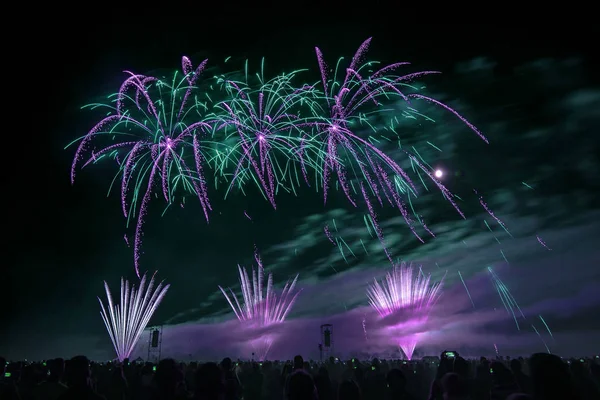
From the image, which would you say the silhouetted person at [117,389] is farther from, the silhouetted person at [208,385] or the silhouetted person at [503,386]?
the silhouetted person at [503,386]

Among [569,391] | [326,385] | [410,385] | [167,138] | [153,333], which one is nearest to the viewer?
[569,391]

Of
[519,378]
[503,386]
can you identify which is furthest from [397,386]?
[519,378]

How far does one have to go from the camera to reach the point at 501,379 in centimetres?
665

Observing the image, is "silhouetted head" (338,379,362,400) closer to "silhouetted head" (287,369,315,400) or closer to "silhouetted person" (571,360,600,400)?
"silhouetted head" (287,369,315,400)

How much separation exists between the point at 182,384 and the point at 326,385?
3.40m

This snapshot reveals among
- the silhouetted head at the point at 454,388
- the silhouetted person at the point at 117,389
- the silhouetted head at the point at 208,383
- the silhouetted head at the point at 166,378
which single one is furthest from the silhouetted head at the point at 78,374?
the silhouetted head at the point at 454,388

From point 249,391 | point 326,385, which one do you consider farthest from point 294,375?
point 249,391

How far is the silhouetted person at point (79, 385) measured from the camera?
490 cm

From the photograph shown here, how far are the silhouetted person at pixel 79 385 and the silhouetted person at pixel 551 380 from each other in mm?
5224

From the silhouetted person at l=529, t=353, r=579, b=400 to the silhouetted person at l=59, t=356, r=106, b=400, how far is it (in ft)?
17.1

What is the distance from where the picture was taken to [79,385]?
503 centimetres

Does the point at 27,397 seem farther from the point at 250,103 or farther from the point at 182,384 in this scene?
the point at 250,103

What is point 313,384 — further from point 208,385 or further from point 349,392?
point 208,385

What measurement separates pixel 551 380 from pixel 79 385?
5673 mm
